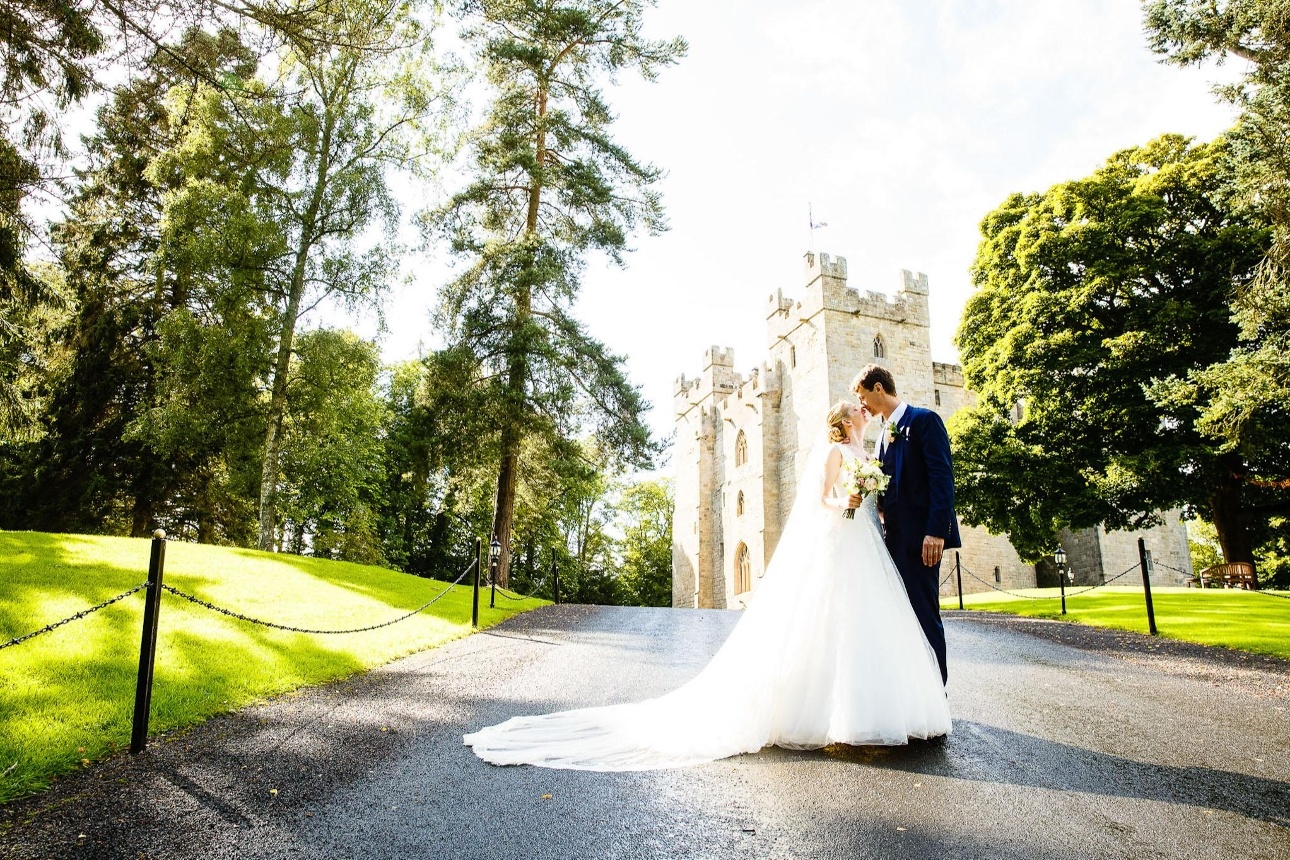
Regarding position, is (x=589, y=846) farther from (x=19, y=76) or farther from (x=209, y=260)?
(x=209, y=260)

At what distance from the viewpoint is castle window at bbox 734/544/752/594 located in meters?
31.7

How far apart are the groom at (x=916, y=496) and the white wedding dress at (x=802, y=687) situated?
8.4 inches

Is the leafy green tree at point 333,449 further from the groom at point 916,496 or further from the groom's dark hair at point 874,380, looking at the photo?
the groom at point 916,496

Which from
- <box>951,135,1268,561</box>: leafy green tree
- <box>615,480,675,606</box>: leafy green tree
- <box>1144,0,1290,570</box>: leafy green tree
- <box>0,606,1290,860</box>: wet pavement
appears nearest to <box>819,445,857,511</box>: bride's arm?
<box>0,606,1290,860</box>: wet pavement

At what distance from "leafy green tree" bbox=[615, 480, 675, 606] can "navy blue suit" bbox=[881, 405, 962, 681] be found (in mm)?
42806

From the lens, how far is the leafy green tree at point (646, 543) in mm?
47531

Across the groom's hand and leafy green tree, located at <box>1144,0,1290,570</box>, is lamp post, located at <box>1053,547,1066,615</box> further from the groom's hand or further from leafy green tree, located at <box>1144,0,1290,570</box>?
the groom's hand

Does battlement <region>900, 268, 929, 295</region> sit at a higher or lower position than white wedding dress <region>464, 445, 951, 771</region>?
higher

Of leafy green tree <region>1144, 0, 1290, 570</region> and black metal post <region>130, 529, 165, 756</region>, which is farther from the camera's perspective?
leafy green tree <region>1144, 0, 1290, 570</region>

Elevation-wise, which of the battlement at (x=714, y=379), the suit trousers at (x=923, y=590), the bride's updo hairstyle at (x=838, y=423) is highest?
the battlement at (x=714, y=379)

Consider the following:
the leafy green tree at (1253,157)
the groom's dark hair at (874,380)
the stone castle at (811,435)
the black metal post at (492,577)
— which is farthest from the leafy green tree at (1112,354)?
the groom's dark hair at (874,380)

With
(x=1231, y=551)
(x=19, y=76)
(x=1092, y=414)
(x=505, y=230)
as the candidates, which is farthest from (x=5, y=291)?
(x=1231, y=551)

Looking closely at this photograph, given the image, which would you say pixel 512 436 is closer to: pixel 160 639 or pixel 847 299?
pixel 160 639

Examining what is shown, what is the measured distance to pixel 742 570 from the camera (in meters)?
32.3
